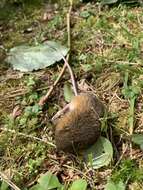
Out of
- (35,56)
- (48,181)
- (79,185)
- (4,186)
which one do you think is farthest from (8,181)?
(35,56)

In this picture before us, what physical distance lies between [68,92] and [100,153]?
1.24 ft

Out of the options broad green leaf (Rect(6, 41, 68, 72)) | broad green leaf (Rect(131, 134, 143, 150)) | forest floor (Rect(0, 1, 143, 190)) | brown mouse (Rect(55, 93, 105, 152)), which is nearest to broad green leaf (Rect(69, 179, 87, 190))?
forest floor (Rect(0, 1, 143, 190))

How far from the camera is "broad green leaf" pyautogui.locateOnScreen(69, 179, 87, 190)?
169cm

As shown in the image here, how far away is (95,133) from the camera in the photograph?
71.0 inches

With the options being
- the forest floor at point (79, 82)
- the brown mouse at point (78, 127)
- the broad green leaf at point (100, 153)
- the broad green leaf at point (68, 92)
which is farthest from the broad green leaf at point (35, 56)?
the broad green leaf at point (100, 153)

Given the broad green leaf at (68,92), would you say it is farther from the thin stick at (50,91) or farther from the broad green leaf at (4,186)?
the broad green leaf at (4,186)

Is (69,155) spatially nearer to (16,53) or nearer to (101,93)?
(101,93)

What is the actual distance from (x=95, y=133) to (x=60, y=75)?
450 millimetres

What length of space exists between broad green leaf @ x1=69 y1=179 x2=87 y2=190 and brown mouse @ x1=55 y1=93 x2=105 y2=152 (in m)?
0.15

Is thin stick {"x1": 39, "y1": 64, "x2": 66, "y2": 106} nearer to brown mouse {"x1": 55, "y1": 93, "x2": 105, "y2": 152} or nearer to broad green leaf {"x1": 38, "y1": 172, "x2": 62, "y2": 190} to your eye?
brown mouse {"x1": 55, "y1": 93, "x2": 105, "y2": 152}

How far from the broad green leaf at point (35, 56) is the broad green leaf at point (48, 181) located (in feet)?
2.08

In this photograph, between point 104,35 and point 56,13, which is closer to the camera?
point 104,35

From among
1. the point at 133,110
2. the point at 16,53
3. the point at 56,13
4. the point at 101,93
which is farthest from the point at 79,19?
the point at 133,110

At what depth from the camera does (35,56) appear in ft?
7.43
